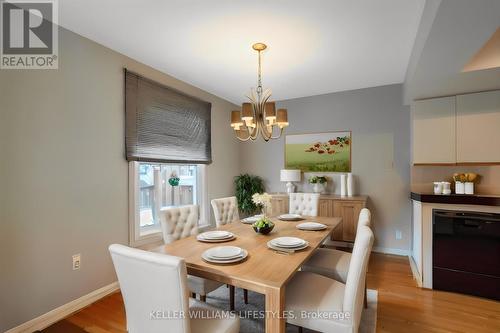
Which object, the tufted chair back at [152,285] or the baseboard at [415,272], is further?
the baseboard at [415,272]

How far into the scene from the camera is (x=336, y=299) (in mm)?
1648

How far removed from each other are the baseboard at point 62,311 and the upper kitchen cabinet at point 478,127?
169 inches

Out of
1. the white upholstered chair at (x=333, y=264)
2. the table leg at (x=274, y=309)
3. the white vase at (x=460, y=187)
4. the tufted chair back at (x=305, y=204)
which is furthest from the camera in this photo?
the tufted chair back at (x=305, y=204)

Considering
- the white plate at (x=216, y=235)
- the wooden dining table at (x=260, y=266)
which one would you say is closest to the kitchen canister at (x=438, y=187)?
the wooden dining table at (x=260, y=266)

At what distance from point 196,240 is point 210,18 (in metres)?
1.90

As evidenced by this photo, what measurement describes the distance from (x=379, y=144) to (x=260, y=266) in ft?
10.8

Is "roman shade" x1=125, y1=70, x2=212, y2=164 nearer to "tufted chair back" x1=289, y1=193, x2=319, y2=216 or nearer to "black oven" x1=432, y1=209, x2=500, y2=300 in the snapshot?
"tufted chair back" x1=289, y1=193, x2=319, y2=216

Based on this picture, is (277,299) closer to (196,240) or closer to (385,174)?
(196,240)

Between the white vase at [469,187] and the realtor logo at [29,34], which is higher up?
the realtor logo at [29,34]

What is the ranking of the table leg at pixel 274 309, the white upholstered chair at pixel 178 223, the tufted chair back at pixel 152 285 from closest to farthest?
the tufted chair back at pixel 152 285
the table leg at pixel 274 309
the white upholstered chair at pixel 178 223

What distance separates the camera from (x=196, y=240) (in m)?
2.11

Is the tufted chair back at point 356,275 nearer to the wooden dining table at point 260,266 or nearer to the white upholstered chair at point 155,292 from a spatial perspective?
the wooden dining table at point 260,266

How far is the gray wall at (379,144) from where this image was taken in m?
3.87

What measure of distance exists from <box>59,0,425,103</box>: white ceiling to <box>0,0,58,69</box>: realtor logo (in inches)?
4.9
